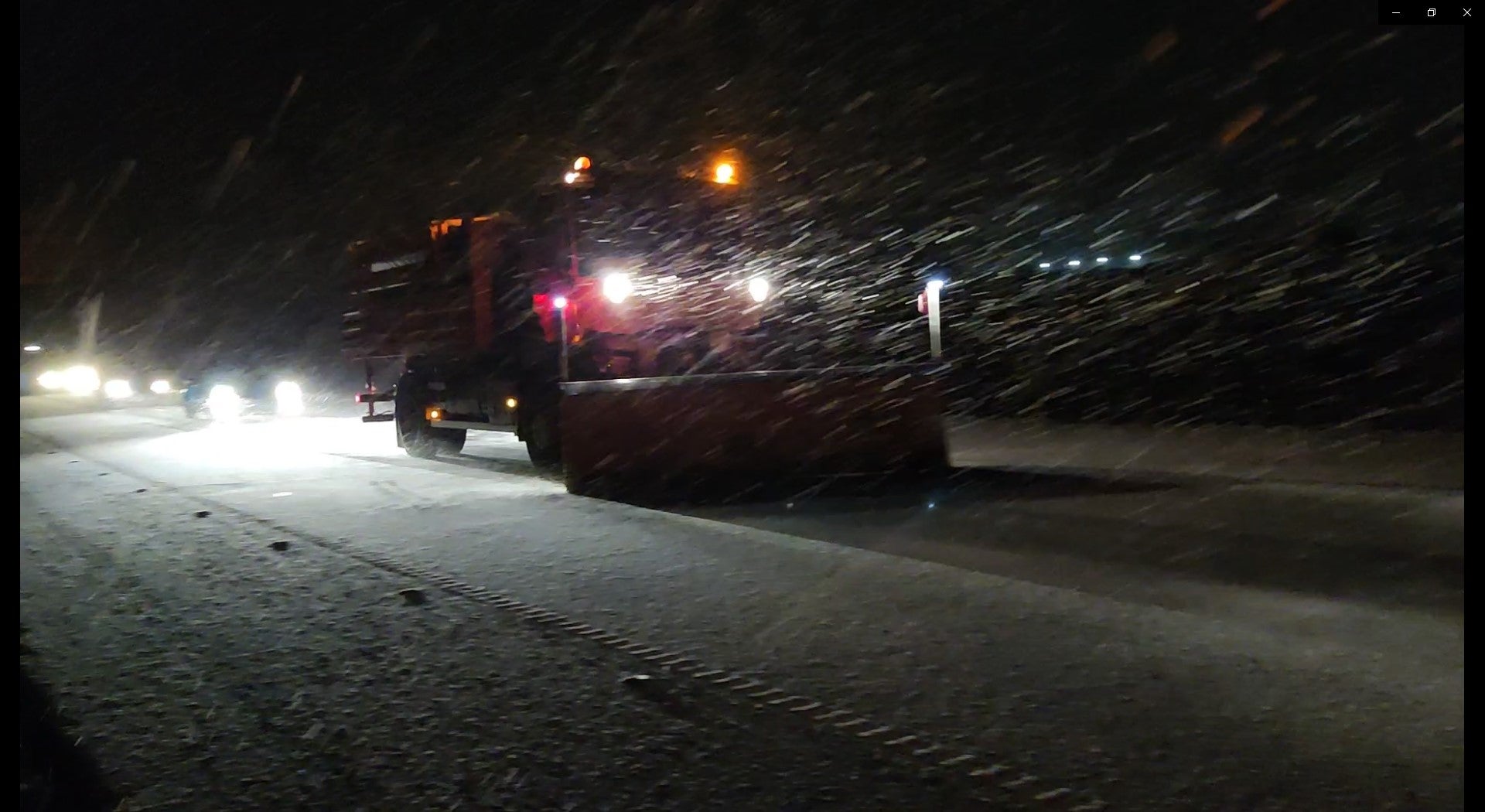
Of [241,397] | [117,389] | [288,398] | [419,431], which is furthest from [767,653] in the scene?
[419,431]

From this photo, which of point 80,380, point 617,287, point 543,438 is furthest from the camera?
point 543,438

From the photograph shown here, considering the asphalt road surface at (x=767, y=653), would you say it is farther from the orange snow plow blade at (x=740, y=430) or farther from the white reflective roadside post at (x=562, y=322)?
the white reflective roadside post at (x=562, y=322)

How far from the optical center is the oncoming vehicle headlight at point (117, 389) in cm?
495

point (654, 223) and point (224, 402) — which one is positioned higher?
point (654, 223)

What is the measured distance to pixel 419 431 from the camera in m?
17.1

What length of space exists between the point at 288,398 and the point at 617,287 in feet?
17.1

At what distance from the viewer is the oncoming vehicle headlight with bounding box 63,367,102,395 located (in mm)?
4230

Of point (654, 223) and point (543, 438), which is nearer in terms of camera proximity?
point (654, 223)

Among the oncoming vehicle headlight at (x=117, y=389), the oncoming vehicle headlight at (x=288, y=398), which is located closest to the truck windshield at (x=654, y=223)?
the oncoming vehicle headlight at (x=288, y=398)

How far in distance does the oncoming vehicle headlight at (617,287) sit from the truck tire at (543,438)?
4.99 ft

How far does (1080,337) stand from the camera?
21.6 m

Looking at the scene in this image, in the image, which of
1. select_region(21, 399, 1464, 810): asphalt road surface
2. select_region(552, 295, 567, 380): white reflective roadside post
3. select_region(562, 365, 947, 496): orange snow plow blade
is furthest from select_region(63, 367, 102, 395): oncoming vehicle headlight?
select_region(552, 295, 567, 380): white reflective roadside post

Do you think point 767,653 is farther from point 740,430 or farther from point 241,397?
point 241,397

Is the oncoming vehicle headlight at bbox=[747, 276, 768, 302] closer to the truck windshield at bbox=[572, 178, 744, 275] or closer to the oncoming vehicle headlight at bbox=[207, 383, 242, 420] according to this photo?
the truck windshield at bbox=[572, 178, 744, 275]
